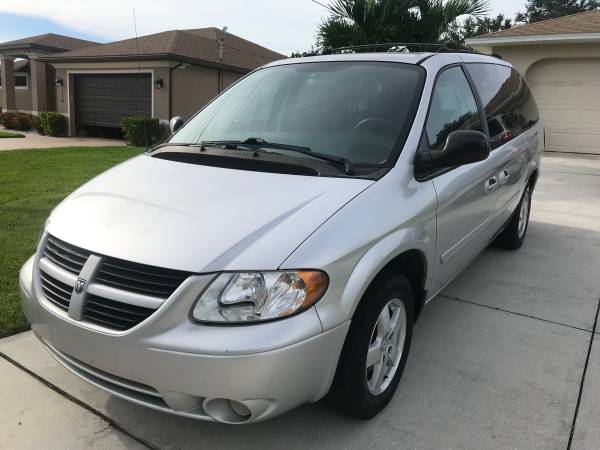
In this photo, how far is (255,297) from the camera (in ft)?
6.94

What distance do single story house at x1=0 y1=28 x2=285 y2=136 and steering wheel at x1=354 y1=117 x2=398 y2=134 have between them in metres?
15.9

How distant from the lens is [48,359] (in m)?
3.24

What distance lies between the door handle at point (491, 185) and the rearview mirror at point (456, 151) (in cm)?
87

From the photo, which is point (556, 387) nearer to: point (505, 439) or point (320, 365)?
point (505, 439)

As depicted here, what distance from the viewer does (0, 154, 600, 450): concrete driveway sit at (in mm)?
2578

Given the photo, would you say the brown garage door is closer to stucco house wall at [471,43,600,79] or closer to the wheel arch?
stucco house wall at [471,43,600,79]

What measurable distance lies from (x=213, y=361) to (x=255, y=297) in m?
0.29

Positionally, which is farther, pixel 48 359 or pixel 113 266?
pixel 48 359

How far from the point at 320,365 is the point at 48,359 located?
1.91 metres

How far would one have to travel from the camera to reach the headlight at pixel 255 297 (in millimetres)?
2100

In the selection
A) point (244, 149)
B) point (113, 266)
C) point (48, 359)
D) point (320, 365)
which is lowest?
point (48, 359)

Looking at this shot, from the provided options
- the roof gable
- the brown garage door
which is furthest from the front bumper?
the roof gable

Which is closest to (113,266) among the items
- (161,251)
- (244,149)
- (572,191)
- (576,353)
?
(161,251)

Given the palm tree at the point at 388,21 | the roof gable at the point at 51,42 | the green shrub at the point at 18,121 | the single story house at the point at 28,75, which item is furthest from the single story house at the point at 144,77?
the palm tree at the point at 388,21
